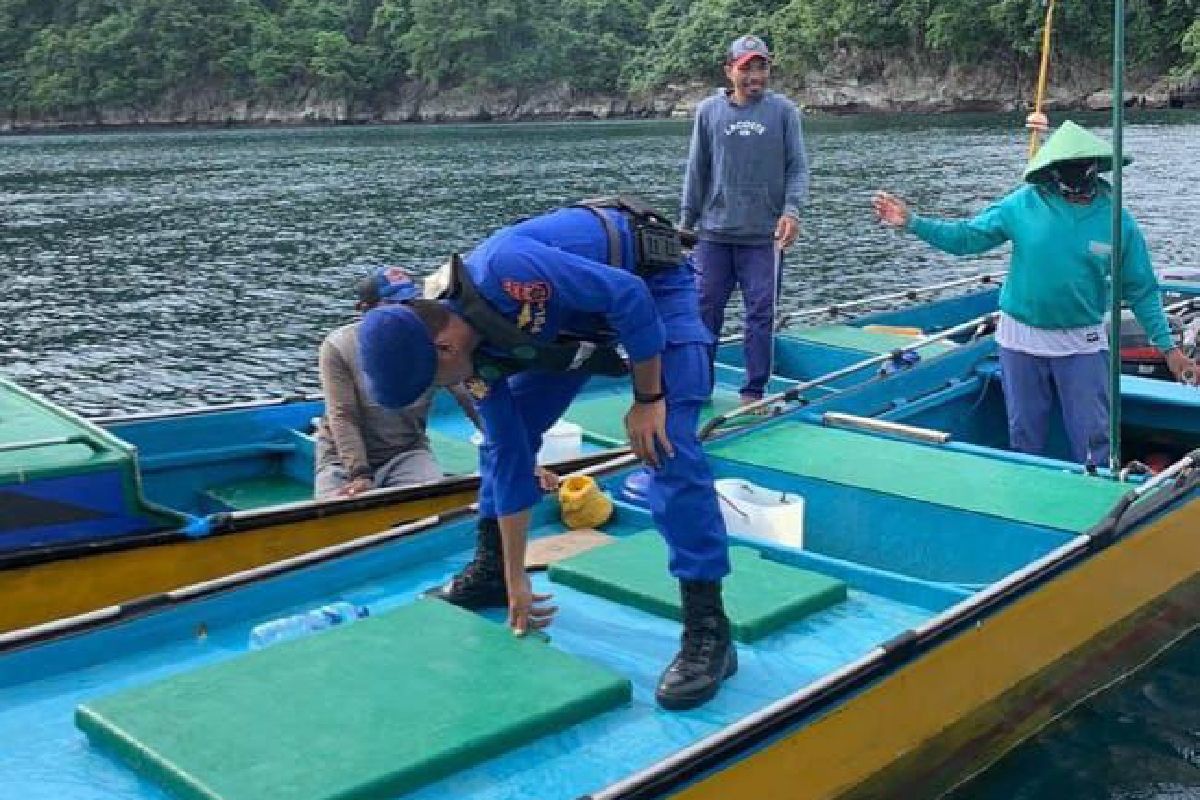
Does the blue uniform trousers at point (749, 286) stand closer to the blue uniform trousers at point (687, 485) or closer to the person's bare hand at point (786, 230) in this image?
the person's bare hand at point (786, 230)

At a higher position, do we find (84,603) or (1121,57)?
(1121,57)

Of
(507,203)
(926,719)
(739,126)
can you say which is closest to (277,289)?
(507,203)

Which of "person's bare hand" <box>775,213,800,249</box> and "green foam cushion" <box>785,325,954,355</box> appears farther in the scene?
"green foam cushion" <box>785,325,954,355</box>

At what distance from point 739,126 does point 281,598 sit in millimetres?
4755

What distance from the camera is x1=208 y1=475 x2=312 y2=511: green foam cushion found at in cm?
884

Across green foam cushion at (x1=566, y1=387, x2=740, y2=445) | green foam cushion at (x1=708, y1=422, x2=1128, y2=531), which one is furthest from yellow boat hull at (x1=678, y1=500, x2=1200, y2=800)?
green foam cushion at (x1=566, y1=387, x2=740, y2=445)

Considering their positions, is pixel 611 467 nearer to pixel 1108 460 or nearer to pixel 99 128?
pixel 1108 460

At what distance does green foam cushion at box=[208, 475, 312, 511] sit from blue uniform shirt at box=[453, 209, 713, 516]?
4.07m

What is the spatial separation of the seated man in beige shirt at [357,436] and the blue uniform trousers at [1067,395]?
325 cm

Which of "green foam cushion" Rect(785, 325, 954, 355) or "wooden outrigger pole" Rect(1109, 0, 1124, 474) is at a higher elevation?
"wooden outrigger pole" Rect(1109, 0, 1124, 474)

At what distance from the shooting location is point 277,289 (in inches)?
1019

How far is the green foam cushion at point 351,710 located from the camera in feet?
13.6

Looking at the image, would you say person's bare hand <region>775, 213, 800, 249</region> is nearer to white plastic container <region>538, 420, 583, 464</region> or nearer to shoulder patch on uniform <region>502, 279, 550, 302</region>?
white plastic container <region>538, 420, 583, 464</region>

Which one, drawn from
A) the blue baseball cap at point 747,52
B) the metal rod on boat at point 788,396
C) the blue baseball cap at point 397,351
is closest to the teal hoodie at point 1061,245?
the metal rod on boat at point 788,396
